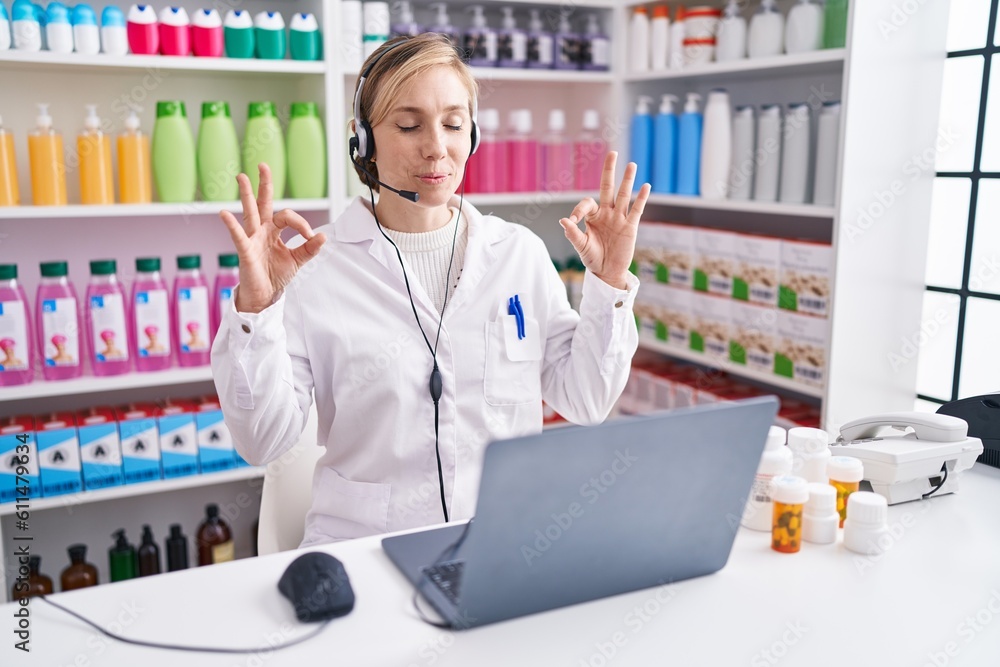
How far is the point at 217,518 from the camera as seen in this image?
2.46m

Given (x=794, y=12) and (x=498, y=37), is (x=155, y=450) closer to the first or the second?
(x=498, y=37)

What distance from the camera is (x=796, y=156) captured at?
226 cm

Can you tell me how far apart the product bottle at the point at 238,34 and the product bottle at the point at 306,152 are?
190 millimetres

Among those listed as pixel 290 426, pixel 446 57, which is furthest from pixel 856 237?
pixel 290 426

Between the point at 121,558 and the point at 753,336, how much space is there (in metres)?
1.88

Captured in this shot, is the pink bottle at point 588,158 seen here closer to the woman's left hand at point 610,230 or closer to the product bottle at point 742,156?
the product bottle at point 742,156

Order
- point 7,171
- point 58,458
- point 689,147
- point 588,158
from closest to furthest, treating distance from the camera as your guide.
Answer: point 7,171 < point 58,458 < point 689,147 < point 588,158

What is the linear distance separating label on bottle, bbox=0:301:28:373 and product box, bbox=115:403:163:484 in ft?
0.96

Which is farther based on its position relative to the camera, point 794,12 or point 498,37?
point 498,37

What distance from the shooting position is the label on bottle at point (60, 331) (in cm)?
214

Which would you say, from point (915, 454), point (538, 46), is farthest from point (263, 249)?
point (538, 46)

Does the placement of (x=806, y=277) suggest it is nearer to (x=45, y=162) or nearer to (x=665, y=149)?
(x=665, y=149)

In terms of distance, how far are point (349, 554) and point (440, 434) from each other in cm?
43

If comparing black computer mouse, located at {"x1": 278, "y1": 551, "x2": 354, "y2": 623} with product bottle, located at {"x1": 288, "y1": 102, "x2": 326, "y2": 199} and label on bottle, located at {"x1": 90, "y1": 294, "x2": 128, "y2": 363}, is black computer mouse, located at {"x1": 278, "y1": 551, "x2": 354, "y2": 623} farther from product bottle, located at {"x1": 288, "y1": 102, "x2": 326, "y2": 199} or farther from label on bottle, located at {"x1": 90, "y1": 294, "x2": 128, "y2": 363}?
product bottle, located at {"x1": 288, "y1": 102, "x2": 326, "y2": 199}
